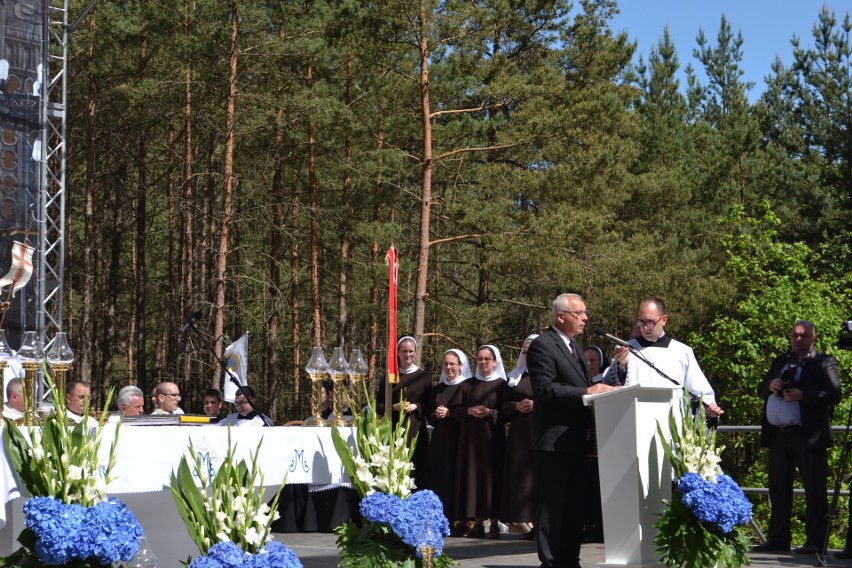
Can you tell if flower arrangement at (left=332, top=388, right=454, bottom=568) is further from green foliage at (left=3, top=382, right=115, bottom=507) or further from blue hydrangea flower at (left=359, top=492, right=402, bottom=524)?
green foliage at (left=3, top=382, right=115, bottom=507)

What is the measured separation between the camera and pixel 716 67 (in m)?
35.7

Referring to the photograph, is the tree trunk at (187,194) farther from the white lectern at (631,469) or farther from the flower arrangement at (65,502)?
the flower arrangement at (65,502)

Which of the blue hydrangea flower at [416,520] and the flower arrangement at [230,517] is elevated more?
the flower arrangement at [230,517]

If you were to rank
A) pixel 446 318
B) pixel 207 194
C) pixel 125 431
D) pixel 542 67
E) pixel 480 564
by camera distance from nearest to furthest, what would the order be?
1. pixel 125 431
2. pixel 480 564
3. pixel 542 67
4. pixel 446 318
5. pixel 207 194

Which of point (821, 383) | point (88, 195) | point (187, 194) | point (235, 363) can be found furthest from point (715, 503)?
point (88, 195)

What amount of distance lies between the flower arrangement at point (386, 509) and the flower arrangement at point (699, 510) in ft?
4.65

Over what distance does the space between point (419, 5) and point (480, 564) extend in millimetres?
17730

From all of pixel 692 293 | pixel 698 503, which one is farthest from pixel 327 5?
pixel 698 503

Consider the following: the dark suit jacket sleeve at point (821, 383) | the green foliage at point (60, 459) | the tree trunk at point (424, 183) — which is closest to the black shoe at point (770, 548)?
the dark suit jacket sleeve at point (821, 383)

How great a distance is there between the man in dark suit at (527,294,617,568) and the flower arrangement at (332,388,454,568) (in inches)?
57.0

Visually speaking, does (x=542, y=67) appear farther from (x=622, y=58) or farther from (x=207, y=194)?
(x=207, y=194)

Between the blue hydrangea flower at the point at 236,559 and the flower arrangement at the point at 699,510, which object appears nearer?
the blue hydrangea flower at the point at 236,559

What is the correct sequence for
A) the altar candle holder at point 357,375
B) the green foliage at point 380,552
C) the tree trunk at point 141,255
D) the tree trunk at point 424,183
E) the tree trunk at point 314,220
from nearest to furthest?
the green foliage at point 380,552 → the altar candle holder at point 357,375 → the tree trunk at point 424,183 → the tree trunk at point 314,220 → the tree trunk at point 141,255

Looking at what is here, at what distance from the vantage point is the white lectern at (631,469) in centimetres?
675
